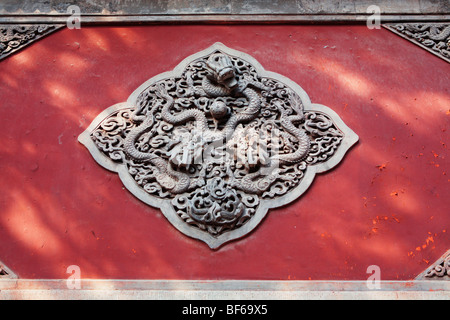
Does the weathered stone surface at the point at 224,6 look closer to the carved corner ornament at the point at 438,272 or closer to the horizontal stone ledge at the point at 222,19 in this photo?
the horizontal stone ledge at the point at 222,19

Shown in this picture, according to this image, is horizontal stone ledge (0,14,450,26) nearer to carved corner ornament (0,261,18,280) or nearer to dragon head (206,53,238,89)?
dragon head (206,53,238,89)

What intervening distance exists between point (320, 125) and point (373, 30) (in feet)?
4.27

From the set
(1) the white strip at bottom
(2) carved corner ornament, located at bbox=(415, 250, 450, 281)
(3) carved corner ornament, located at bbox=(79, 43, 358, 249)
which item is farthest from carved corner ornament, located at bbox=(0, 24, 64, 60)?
(2) carved corner ornament, located at bbox=(415, 250, 450, 281)

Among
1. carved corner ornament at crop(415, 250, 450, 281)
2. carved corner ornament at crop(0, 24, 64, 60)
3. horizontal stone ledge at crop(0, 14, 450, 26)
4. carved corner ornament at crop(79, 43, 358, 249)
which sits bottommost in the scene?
carved corner ornament at crop(415, 250, 450, 281)

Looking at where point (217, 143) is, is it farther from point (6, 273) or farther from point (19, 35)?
point (19, 35)

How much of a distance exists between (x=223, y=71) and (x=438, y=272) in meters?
2.46

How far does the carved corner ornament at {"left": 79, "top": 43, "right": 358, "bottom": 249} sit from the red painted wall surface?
114mm

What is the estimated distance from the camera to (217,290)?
423 centimetres

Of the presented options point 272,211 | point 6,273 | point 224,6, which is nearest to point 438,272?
point 272,211

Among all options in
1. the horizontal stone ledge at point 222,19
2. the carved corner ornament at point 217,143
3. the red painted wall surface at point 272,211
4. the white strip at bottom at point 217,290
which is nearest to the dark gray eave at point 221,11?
the horizontal stone ledge at point 222,19

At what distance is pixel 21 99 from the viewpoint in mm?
5094

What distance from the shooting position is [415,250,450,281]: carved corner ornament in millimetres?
4302

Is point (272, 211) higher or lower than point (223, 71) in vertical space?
lower
